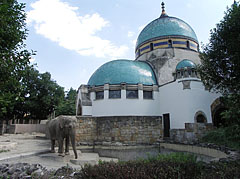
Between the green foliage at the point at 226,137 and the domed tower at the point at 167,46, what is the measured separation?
991 centimetres

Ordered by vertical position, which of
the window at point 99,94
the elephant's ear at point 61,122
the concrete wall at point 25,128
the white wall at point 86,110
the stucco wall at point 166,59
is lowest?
the concrete wall at point 25,128

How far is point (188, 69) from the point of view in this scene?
61.0 feet

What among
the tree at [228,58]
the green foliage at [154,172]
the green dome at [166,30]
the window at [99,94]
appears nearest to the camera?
the green foliage at [154,172]

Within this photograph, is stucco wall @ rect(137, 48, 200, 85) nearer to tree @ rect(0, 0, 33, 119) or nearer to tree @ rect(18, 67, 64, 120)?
tree @ rect(0, 0, 33, 119)

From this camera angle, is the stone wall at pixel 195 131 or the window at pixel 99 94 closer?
the stone wall at pixel 195 131

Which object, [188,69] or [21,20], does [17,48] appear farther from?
[188,69]

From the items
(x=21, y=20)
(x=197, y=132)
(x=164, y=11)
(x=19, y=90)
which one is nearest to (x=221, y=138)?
(x=197, y=132)

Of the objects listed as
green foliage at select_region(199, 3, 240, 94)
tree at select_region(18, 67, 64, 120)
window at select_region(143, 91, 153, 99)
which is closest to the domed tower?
window at select_region(143, 91, 153, 99)

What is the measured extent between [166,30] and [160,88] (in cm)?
966

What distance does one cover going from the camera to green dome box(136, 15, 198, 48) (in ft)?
84.7

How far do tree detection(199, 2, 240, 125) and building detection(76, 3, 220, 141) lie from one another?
174 inches

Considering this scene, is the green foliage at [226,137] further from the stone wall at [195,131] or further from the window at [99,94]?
the window at [99,94]

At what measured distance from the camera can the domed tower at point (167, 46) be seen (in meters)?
23.9

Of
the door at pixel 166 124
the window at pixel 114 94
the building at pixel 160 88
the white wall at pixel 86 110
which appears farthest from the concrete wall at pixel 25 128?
the door at pixel 166 124
